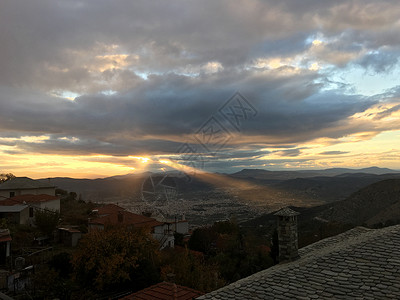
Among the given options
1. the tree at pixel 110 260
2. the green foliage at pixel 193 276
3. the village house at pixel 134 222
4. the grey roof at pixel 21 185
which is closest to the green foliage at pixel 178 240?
the village house at pixel 134 222

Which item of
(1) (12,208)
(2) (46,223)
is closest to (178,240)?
(2) (46,223)

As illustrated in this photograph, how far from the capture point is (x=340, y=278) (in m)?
8.63

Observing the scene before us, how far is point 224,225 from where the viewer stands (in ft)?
147

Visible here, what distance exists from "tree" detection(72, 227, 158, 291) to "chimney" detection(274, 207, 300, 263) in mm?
10281

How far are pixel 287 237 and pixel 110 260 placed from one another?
→ 1194cm

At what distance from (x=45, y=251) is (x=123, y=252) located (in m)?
9.23

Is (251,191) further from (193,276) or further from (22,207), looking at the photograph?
(193,276)

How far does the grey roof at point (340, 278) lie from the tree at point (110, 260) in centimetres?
1130

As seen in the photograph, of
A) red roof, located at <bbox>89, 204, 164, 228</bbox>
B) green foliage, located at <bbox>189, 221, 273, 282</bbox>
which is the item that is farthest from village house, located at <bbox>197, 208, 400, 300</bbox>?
red roof, located at <bbox>89, 204, 164, 228</bbox>

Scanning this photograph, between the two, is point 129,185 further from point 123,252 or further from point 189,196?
point 123,252

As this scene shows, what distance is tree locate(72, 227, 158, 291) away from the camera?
1842cm

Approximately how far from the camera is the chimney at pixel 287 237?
1253 cm

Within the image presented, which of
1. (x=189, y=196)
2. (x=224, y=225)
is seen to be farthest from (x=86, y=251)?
Result: (x=189, y=196)

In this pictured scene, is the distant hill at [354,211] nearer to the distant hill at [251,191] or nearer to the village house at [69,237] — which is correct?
the distant hill at [251,191]
